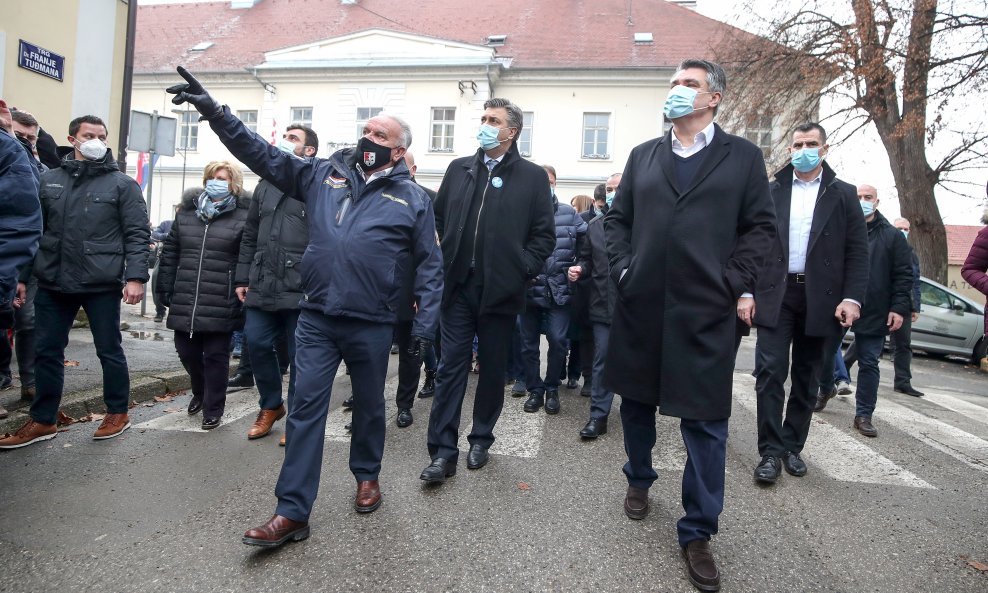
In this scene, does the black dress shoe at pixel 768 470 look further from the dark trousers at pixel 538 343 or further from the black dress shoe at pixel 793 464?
the dark trousers at pixel 538 343

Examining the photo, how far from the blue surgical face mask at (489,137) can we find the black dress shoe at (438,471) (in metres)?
1.92

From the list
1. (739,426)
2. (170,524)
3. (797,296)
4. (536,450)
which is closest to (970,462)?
(739,426)

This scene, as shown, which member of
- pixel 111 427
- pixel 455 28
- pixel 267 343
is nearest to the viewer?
pixel 111 427

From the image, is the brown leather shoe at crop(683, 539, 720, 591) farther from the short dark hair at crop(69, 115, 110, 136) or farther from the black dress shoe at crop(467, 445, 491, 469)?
the short dark hair at crop(69, 115, 110, 136)

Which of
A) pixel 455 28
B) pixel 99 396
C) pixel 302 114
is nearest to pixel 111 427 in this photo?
pixel 99 396

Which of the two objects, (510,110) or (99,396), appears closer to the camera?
(510,110)

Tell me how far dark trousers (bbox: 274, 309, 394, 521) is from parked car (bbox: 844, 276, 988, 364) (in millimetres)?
12751

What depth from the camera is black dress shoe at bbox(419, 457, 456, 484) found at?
3.83 metres

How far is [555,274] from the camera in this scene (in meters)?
6.19

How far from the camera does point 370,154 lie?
3514 mm

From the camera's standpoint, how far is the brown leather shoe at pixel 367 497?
3.45 m

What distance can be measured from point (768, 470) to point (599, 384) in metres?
1.46

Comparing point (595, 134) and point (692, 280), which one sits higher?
point (595, 134)

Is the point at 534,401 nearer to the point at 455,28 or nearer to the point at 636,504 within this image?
the point at 636,504
